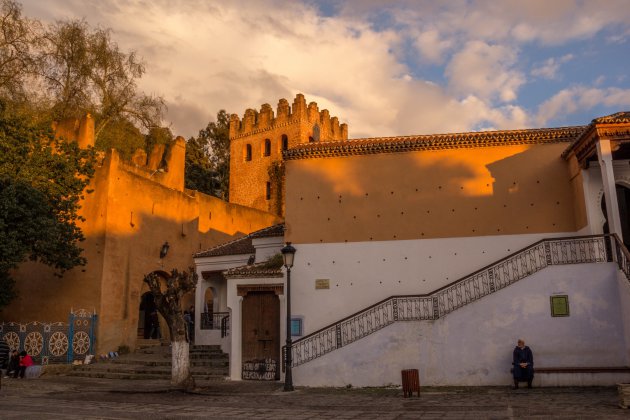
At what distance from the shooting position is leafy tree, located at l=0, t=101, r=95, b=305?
16828 millimetres

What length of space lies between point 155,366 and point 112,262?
16.3ft

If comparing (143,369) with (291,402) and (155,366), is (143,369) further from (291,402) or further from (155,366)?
(291,402)

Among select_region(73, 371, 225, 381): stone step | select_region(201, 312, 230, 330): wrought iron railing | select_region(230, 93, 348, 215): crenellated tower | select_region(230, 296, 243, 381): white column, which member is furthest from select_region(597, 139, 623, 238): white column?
select_region(230, 93, 348, 215): crenellated tower

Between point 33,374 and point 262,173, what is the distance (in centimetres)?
3266

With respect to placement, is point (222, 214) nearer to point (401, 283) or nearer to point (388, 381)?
point (401, 283)

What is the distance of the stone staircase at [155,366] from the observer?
16859mm

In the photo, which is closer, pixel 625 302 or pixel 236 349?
pixel 625 302

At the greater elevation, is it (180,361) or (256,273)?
(256,273)

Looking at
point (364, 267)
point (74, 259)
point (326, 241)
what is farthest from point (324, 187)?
point (74, 259)

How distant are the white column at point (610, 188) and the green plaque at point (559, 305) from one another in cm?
203

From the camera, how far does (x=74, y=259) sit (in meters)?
18.9

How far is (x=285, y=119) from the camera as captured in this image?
49.1m

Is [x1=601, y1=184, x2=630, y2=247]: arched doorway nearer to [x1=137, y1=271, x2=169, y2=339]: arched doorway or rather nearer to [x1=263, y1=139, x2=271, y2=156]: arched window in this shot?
[x1=137, y1=271, x2=169, y2=339]: arched doorway

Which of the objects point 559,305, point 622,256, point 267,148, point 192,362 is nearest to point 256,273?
point 192,362
